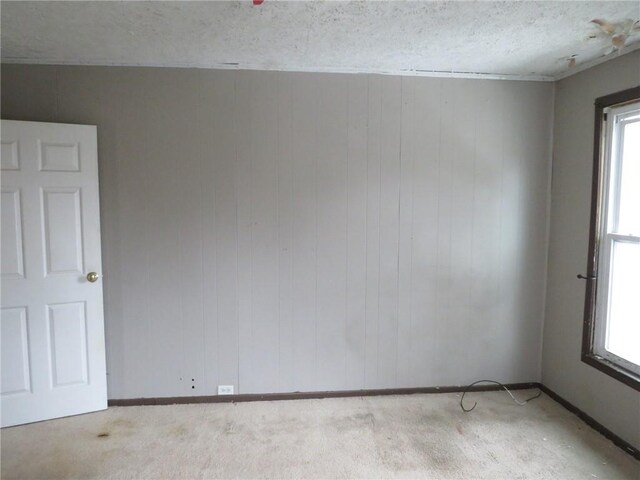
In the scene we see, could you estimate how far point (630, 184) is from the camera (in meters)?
2.24

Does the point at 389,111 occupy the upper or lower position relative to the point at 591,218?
upper

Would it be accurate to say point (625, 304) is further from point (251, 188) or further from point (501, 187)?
point (251, 188)

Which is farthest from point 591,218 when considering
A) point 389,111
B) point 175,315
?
point 175,315

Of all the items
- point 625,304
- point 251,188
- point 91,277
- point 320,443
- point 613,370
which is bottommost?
point 320,443

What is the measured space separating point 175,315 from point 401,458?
1.78 m

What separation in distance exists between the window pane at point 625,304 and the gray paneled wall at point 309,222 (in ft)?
1.84

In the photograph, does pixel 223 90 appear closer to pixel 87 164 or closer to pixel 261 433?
pixel 87 164

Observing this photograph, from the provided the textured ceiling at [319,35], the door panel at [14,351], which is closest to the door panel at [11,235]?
the door panel at [14,351]

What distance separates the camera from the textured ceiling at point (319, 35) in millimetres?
1822

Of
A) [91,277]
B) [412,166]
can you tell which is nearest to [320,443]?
[91,277]

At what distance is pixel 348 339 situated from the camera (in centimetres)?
279

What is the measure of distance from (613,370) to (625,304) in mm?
419

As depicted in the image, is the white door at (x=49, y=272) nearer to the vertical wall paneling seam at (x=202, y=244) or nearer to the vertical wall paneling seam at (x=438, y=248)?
the vertical wall paneling seam at (x=202, y=244)

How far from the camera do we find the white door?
234cm
